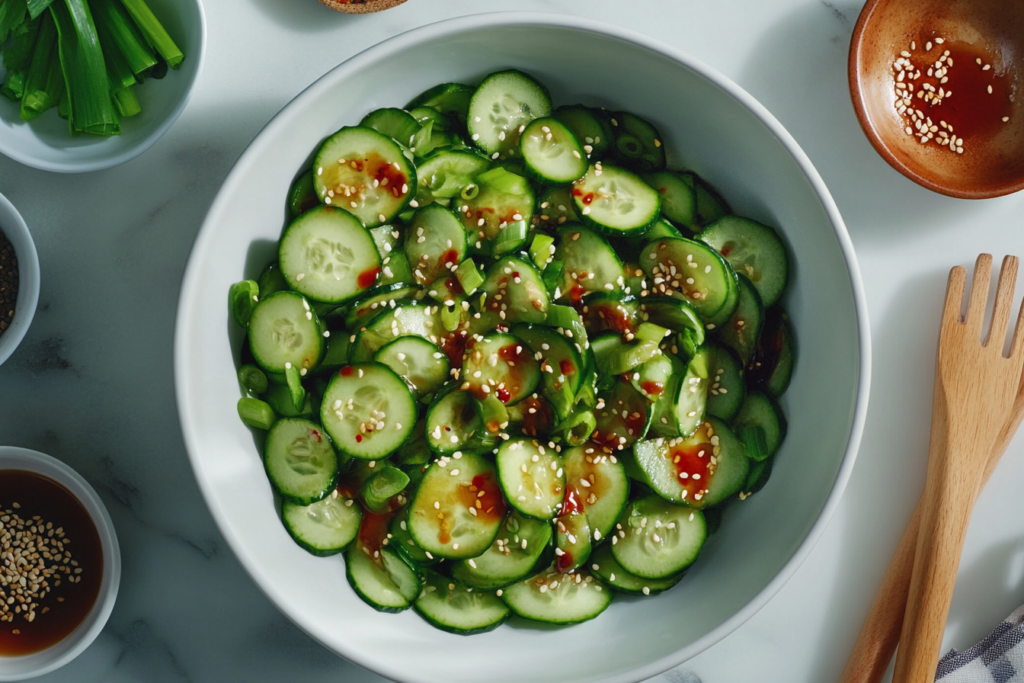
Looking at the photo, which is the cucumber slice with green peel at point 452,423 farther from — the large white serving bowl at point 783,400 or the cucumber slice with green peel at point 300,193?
the cucumber slice with green peel at point 300,193

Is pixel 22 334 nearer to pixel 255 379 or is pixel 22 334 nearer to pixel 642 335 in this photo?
pixel 255 379

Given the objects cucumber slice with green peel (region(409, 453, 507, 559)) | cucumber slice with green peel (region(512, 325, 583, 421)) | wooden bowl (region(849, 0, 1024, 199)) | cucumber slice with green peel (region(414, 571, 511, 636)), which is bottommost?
cucumber slice with green peel (region(414, 571, 511, 636))

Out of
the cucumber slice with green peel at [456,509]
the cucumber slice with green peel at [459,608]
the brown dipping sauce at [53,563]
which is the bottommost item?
the brown dipping sauce at [53,563]

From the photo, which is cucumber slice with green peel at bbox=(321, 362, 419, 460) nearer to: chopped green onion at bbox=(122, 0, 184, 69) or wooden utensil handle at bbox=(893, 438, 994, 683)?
chopped green onion at bbox=(122, 0, 184, 69)

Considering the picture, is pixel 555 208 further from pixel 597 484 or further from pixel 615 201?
pixel 597 484

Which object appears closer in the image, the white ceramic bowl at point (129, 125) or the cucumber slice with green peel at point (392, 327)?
the cucumber slice with green peel at point (392, 327)

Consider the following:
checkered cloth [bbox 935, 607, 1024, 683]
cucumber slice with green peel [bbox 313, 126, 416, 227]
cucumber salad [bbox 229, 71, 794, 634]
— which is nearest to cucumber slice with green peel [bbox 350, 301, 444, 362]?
cucumber salad [bbox 229, 71, 794, 634]

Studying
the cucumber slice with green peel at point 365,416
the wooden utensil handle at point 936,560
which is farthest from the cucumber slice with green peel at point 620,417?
the wooden utensil handle at point 936,560

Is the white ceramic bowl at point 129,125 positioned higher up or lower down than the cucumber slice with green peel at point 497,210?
lower down
